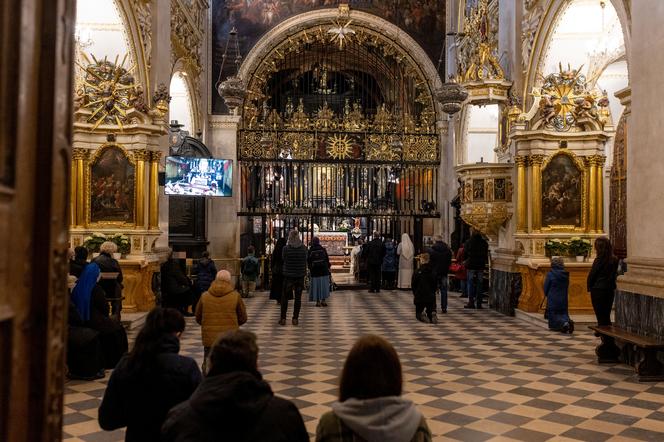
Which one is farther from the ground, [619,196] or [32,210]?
[619,196]

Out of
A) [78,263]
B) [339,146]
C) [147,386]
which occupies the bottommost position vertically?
[147,386]

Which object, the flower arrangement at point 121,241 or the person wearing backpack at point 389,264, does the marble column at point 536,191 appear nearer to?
the person wearing backpack at point 389,264

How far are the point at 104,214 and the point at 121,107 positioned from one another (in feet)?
6.04

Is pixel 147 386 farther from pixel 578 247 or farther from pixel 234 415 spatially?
pixel 578 247

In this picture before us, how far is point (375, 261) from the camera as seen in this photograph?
671 inches

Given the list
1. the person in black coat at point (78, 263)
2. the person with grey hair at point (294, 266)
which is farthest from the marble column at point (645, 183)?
the person in black coat at point (78, 263)

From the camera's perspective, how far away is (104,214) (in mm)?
11211

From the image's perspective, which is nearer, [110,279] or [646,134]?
[646,134]

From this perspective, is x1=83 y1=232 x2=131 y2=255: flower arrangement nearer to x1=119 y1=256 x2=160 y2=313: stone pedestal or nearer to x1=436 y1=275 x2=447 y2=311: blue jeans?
x1=119 y1=256 x2=160 y2=313: stone pedestal

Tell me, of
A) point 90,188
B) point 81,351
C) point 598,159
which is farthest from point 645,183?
point 90,188

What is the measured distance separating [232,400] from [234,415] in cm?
5

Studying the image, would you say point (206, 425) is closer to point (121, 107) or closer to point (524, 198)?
point (121, 107)

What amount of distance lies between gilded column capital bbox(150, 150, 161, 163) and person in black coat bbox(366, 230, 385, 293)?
6.91 metres

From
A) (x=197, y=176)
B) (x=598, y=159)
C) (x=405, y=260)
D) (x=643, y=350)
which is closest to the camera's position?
(x=643, y=350)
